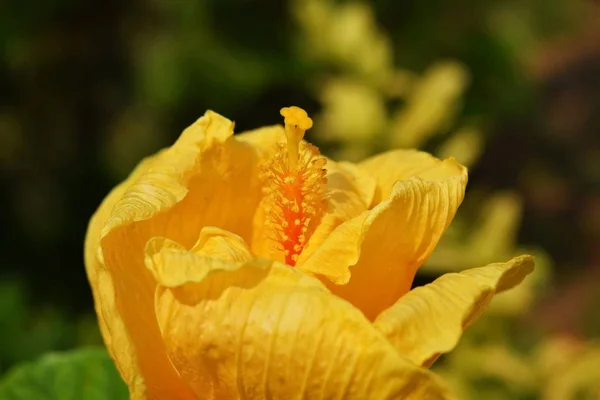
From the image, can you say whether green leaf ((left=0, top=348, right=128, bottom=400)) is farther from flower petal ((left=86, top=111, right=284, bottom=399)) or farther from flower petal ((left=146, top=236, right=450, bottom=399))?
flower petal ((left=146, top=236, right=450, bottom=399))

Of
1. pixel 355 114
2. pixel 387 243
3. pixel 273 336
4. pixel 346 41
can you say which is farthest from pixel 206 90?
pixel 273 336

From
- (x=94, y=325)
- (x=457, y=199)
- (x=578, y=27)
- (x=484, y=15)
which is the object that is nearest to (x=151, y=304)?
(x=457, y=199)

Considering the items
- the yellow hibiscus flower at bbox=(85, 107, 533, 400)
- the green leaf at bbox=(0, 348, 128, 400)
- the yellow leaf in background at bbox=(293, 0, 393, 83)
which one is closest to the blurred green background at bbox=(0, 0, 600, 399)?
the yellow leaf in background at bbox=(293, 0, 393, 83)

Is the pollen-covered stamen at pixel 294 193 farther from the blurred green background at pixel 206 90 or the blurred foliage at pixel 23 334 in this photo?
the blurred green background at pixel 206 90

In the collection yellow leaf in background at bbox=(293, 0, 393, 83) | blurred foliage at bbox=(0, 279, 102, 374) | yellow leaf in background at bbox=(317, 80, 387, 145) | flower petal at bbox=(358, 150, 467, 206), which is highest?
flower petal at bbox=(358, 150, 467, 206)

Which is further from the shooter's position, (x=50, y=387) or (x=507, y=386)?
(x=507, y=386)

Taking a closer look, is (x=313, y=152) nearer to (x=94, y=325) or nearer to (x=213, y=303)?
(x=213, y=303)
